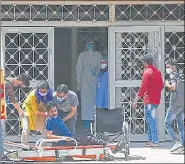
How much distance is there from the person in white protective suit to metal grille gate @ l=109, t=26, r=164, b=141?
3.31 feet

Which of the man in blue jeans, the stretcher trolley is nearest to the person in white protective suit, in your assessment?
the man in blue jeans

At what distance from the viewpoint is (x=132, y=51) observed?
35.2ft

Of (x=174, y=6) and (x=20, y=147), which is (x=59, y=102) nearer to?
(x=20, y=147)

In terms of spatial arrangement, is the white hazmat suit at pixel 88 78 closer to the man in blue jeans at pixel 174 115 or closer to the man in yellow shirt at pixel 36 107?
the man in blue jeans at pixel 174 115

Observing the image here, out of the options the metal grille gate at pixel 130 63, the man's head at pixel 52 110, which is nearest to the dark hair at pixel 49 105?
the man's head at pixel 52 110

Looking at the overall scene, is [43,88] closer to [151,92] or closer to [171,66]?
[151,92]

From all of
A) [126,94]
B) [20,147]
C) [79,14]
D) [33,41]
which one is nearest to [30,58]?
[33,41]

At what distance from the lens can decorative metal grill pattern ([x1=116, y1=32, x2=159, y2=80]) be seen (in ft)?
35.1

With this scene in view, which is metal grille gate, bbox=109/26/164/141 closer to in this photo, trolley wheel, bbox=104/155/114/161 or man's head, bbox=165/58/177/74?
man's head, bbox=165/58/177/74

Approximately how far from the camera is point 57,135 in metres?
8.82

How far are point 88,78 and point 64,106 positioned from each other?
8.83ft

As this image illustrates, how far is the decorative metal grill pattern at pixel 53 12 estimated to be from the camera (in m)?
10.6

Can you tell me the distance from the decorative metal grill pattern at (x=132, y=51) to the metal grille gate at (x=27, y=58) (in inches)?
49.6

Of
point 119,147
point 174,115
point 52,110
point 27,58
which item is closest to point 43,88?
point 52,110
